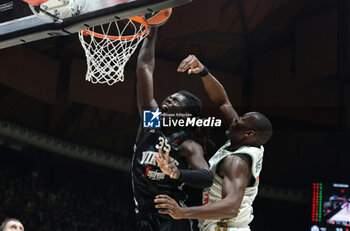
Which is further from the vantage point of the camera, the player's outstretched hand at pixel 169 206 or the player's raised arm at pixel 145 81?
the player's raised arm at pixel 145 81

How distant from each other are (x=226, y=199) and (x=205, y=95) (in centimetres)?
617

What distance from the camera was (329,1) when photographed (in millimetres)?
8898

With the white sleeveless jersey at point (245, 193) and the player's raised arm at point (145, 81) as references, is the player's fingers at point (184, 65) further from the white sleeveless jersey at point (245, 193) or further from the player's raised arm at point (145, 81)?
the white sleeveless jersey at point (245, 193)

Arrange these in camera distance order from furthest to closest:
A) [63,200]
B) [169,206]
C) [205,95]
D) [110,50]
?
[63,200] → [205,95] → [110,50] → [169,206]

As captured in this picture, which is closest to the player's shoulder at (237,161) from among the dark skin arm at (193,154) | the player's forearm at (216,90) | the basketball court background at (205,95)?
the dark skin arm at (193,154)

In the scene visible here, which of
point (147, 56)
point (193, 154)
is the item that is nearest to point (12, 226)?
point (147, 56)

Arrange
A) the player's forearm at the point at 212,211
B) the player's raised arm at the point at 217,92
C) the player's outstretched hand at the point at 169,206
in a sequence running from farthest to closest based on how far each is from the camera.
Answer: the player's raised arm at the point at 217,92, the player's forearm at the point at 212,211, the player's outstretched hand at the point at 169,206

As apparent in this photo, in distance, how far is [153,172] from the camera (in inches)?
137

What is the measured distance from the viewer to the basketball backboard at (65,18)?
11.2 feet

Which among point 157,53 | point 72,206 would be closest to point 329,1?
point 157,53

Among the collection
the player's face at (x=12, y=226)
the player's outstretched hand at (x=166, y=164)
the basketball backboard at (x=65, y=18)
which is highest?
the basketball backboard at (x=65, y=18)

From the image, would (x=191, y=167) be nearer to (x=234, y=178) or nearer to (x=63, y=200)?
(x=234, y=178)

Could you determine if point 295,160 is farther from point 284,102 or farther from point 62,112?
point 62,112

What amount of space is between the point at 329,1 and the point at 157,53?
10.5 ft
